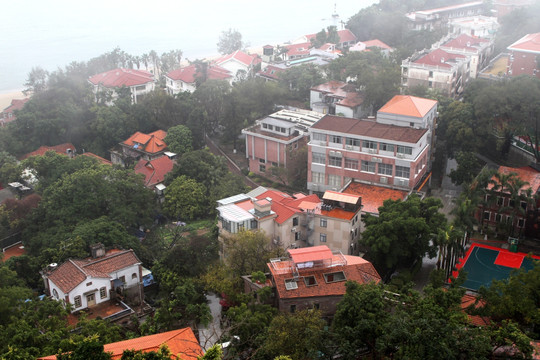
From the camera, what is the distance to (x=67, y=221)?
1177 inches

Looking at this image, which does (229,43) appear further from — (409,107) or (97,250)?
(97,250)

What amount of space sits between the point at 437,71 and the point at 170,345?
32.7 meters

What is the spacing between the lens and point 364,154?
32.4 meters

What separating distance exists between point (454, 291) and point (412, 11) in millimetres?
57703

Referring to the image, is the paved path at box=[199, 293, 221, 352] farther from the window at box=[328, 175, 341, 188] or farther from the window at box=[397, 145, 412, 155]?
the window at box=[397, 145, 412, 155]

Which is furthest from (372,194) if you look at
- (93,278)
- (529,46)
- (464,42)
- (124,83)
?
(124,83)

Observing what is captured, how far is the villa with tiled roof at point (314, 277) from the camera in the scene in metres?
21.9

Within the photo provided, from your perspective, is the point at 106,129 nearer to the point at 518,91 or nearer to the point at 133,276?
the point at 133,276

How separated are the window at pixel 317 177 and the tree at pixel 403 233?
808cm

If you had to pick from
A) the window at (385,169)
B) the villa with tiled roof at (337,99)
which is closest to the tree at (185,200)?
the window at (385,169)

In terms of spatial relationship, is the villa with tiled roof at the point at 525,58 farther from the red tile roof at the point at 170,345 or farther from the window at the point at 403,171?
the red tile roof at the point at 170,345

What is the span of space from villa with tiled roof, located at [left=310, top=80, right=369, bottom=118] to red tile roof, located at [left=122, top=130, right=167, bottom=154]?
A: 11665mm

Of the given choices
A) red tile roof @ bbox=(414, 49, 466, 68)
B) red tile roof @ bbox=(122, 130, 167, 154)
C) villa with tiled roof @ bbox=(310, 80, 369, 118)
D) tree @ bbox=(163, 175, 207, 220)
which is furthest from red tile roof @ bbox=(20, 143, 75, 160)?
red tile roof @ bbox=(414, 49, 466, 68)

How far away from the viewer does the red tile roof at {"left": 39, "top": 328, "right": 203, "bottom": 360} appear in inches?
663
